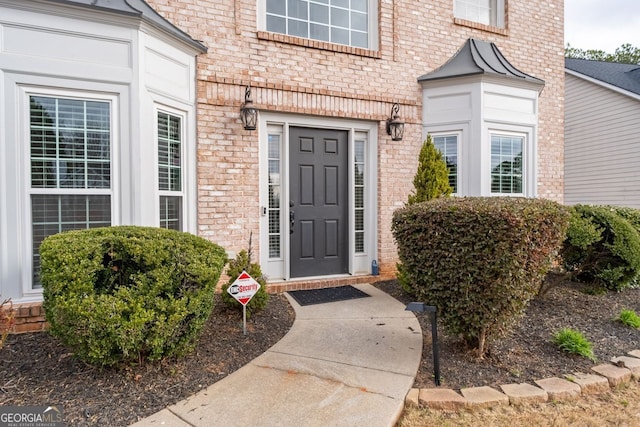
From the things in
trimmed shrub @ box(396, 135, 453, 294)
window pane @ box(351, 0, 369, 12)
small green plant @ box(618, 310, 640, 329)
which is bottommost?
small green plant @ box(618, 310, 640, 329)

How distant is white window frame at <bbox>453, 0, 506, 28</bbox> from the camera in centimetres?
609

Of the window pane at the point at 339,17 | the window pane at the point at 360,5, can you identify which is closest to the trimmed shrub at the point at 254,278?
the window pane at the point at 339,17

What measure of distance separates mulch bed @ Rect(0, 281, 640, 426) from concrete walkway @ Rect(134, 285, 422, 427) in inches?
5.0

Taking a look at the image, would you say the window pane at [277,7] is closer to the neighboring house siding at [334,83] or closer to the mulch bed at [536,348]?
Result: the neighboring house siding at [334,83]

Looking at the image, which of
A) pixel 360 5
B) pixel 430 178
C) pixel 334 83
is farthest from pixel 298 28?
pixel 430 178

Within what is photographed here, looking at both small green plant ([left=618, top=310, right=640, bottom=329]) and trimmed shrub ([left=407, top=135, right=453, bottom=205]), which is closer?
small green plant ([left=618, top=310, right=640, bottom=329])

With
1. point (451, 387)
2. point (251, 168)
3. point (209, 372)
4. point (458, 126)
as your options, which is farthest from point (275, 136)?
point (451, 387)

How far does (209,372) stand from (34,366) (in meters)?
1.33

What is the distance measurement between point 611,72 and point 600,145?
115 inches

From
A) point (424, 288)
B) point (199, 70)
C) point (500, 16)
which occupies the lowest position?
point (424, 288)

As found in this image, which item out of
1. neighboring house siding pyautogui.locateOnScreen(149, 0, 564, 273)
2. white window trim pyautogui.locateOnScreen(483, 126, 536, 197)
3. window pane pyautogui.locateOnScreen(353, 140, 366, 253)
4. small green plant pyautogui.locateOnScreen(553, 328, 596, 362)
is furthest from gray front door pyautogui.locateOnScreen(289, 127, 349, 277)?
small green plant pyautogui.locateOnScreen(553, 328, 596, 362)

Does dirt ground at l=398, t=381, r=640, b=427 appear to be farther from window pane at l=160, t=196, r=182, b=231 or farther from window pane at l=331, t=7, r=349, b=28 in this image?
window pane at l=331, t=7, r=349, b=28

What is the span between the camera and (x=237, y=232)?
4.76 meters

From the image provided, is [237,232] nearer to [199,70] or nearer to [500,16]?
[199,70]
